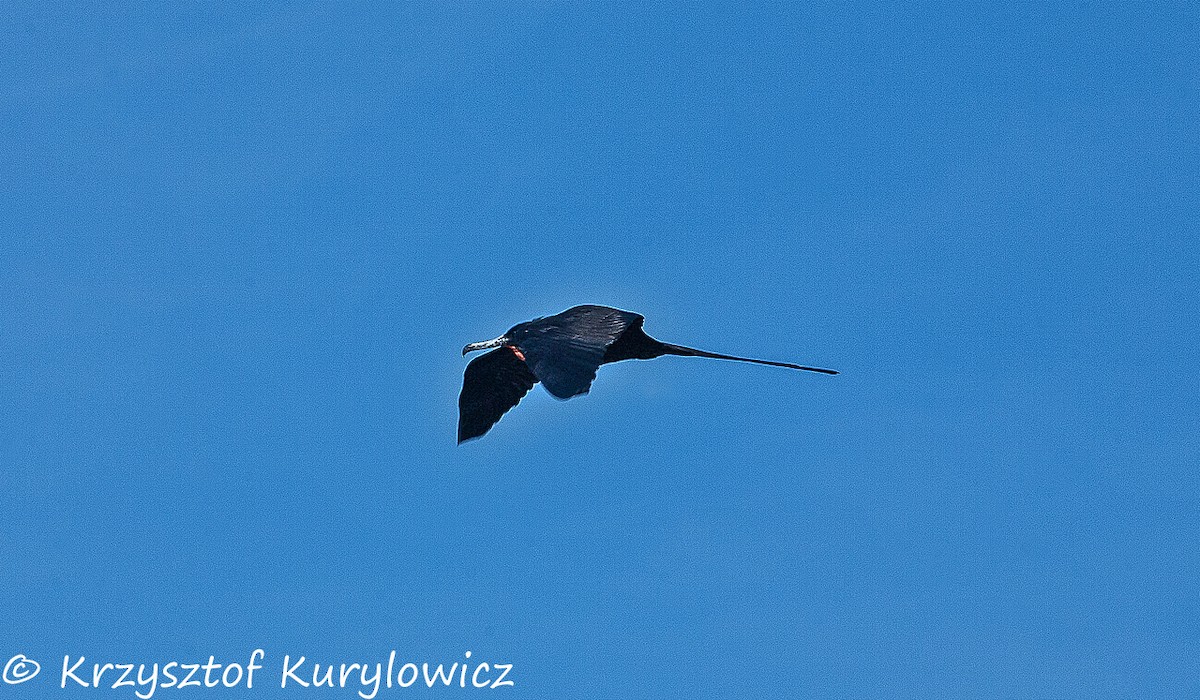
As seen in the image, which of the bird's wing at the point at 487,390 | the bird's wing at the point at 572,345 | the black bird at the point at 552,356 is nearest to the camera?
the bird's wing at the point at 572,345

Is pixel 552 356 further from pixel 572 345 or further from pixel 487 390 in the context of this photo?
pixel 487 390

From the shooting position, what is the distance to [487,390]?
23.2 meters

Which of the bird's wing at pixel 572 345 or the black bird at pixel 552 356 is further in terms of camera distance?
the black bird at pixel 552 356

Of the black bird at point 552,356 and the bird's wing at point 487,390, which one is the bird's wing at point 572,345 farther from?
the bird's wing at point 487,390

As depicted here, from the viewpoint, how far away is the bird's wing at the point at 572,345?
714 inches

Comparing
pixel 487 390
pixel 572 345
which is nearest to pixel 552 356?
pixel 572 345

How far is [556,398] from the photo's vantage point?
1761 centimetres

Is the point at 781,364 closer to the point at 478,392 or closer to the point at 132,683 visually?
the point at 478,392

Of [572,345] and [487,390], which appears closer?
[572,345]

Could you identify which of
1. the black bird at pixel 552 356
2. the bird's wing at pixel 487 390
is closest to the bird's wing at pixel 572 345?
the black bird at pixel 552 356

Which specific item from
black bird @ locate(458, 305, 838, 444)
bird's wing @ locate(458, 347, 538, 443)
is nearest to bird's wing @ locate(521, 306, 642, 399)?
black bird @ locate(458, 305, 838, 444)

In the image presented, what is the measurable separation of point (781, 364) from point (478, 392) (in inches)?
195

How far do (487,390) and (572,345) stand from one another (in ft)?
12.7

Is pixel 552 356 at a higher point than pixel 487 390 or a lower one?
lower
